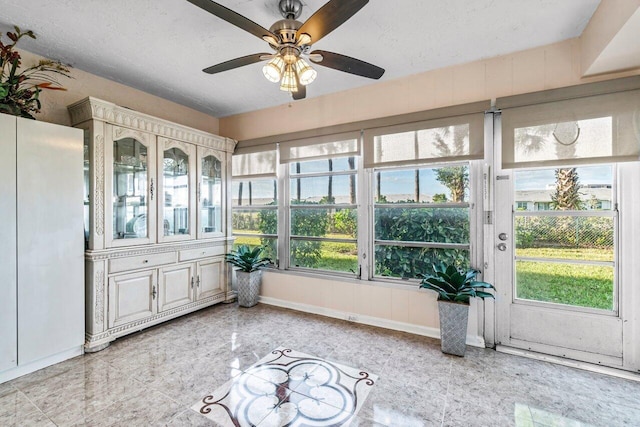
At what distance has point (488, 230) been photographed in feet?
8.74

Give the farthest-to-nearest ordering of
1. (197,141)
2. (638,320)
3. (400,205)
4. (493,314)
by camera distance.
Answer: (197,141), (400,205), (493,314), (638,320)

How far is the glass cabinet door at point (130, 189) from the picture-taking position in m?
2.82

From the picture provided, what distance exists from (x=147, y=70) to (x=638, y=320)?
4.90 m

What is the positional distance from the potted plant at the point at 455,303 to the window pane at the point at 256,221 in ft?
7.49

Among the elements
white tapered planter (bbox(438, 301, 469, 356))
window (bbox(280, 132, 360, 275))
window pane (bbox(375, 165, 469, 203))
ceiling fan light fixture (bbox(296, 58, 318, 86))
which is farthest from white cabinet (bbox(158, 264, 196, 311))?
white tapered planter (bbox(438, 301, 469, 356))

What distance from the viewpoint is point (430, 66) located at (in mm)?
2770

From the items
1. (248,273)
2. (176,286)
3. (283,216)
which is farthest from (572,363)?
(176,286)

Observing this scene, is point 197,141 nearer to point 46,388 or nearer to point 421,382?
point 46,388

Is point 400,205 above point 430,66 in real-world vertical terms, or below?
below

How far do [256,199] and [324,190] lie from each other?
1.11 metres

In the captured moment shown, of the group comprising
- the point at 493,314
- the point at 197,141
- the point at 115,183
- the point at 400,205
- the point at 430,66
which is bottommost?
the point at 493,314

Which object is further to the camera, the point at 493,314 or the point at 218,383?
the point at 493,314

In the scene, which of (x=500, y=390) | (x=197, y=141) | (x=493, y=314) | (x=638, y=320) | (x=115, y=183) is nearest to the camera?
(x=500, y=390)

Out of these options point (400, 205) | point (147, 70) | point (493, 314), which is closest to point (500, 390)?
point (493, 314)
